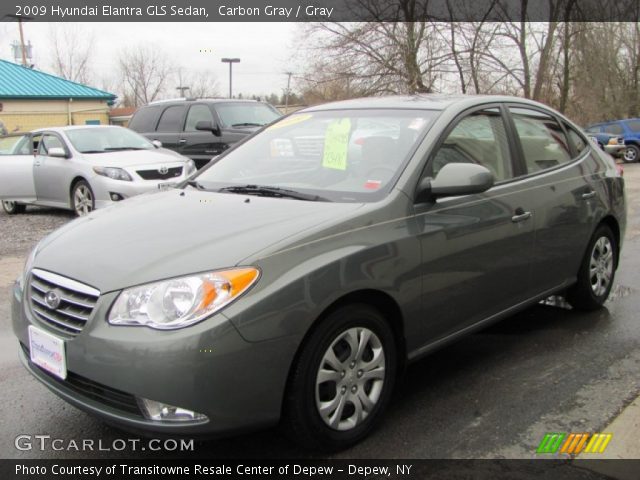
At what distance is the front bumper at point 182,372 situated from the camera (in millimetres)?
2348

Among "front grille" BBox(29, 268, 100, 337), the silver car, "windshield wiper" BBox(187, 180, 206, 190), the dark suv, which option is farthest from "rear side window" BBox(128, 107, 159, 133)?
"front grille" BBox(29, 268, 100, 337)

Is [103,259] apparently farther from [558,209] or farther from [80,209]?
[80,209]

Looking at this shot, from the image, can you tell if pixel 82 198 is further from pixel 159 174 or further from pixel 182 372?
pixel 182 372

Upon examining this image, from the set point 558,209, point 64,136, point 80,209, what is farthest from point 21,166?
point 558,209

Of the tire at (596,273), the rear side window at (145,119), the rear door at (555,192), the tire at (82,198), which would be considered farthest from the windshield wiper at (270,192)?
the rear side window at (145,119)

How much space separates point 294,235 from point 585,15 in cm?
2981

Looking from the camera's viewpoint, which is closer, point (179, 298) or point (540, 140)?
point (179, 298)

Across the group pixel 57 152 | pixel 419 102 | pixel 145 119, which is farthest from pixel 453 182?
pixel 145 119

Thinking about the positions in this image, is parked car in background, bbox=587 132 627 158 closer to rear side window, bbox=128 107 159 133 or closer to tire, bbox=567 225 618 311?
rear side window, bbox=128 107 159 133

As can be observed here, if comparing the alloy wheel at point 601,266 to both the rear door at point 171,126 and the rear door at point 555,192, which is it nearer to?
the rear door at point 555,192

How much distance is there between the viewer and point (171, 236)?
2824mm

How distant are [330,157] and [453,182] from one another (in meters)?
0.79

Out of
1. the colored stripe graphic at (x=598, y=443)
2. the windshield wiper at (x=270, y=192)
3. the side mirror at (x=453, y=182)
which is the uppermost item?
the side mirror at (x=453, y=182)

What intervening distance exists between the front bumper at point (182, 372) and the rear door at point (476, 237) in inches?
42.2
